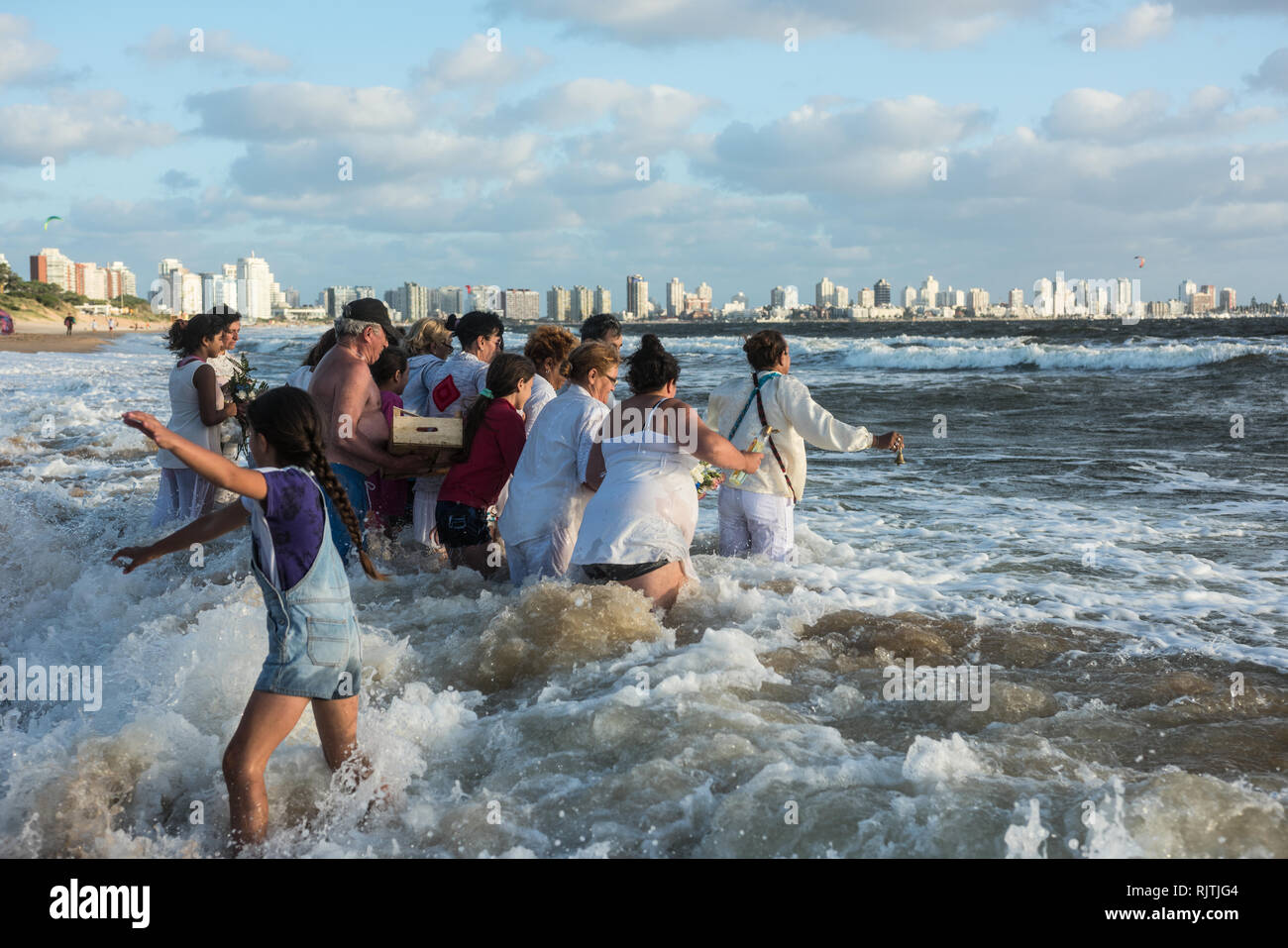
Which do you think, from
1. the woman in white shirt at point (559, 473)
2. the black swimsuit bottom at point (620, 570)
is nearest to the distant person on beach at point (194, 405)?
the woman in white shirt at point (559, 473)

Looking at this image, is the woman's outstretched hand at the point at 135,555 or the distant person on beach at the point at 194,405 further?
the distant person on beach at the point at 194,405

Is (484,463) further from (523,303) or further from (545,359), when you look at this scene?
(523,303)

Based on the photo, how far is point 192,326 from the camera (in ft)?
22.7

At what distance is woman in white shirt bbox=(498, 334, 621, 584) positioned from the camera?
5641 millimetres

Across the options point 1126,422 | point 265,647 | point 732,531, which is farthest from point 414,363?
point 1126,422

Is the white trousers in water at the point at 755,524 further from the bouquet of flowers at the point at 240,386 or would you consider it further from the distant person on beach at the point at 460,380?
the bouquet of flowers at the point at 240,386

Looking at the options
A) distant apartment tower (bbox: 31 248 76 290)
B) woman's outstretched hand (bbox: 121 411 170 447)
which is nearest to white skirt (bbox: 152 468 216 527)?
woman's outstretched hand (bbox: 121 411 170 447)

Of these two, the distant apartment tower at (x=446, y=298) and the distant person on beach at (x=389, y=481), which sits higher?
the distant apartment tower at (x=446, y=298)

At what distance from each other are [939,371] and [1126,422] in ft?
59.2

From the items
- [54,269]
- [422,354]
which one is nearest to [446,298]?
[54,269]

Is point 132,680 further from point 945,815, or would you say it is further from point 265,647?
point 945,815

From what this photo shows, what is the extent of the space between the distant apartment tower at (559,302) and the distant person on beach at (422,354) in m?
102

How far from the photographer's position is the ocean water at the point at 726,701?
3502 millimetres

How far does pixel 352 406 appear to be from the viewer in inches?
235
